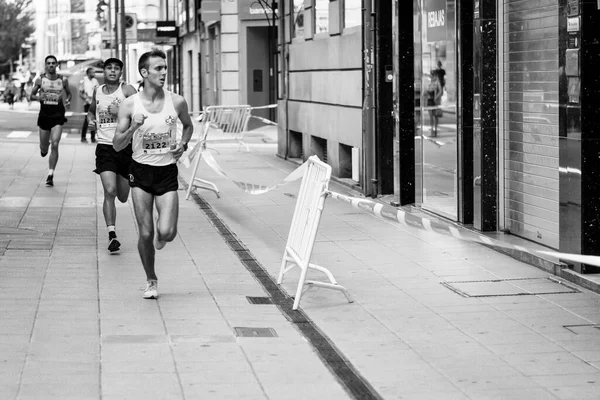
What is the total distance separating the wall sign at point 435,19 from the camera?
12.8 metres

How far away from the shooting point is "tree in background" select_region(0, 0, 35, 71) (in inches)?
3649

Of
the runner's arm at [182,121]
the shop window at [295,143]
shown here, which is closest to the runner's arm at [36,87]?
the shop window at [295,143]

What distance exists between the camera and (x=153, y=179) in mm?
8711

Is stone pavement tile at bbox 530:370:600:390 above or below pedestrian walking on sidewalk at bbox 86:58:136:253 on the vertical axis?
below

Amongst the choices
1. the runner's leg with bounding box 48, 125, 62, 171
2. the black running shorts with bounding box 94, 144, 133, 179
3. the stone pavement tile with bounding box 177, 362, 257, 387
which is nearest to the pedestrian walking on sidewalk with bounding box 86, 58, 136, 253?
the black running shorts with bounding box 94, 144, 133, 179

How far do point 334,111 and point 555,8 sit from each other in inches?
329

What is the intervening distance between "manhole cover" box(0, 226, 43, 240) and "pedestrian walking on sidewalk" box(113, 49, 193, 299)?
3.53 metres

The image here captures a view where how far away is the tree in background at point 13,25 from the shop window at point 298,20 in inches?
2872

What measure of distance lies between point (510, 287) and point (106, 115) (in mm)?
4760

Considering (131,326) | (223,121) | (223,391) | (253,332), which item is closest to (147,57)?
(131,326)

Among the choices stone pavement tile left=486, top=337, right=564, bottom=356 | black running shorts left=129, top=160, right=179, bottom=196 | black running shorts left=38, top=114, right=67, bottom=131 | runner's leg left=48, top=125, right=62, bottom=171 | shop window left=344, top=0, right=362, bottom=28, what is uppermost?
shop window left=344, top=0, right=362, bottom=28

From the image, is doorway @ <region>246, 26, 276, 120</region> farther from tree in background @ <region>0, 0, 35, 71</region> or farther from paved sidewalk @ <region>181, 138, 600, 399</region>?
tree in background @ <region>0, 0, 35, 71</region>

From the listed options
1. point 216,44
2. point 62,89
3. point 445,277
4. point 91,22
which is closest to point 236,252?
point 445,277

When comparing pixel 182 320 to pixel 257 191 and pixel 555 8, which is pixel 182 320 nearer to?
pixel 257 191
